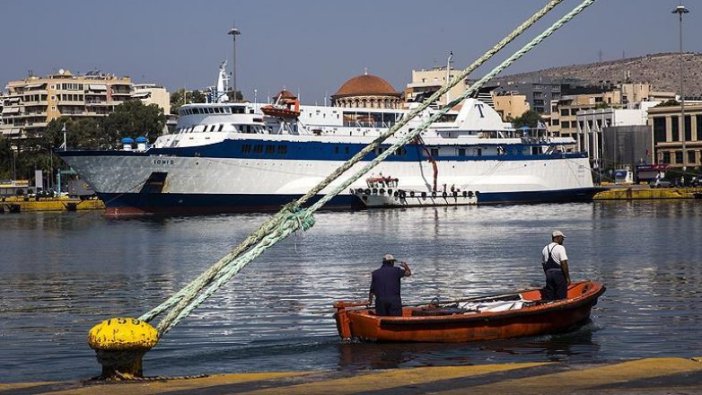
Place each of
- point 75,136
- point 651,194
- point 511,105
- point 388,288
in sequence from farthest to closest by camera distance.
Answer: point 511,105 → point 75,136 → point 651,194 → point 388,288

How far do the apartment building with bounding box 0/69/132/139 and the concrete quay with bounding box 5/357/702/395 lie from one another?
151560 mm

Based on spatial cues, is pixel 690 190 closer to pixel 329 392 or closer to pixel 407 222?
pixel 407 222

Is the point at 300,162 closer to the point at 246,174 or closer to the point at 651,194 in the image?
the point at 246,174

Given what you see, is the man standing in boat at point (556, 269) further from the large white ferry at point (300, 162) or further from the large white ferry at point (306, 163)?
the large white ferry at point (306, 163)

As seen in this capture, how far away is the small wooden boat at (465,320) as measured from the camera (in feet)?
58.8

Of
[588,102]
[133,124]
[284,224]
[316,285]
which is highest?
[588,102]

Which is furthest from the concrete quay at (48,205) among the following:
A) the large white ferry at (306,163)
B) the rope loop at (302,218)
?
the rope loop at (302,218)

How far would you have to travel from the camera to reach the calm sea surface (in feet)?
58.5

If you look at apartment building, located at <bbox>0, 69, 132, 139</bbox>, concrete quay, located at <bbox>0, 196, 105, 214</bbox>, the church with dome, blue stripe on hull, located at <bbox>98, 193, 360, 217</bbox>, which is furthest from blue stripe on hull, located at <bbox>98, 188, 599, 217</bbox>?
apartment building, located at <bbox>0, 69, 132, 139</bbox>

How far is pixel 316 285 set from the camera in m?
29.7

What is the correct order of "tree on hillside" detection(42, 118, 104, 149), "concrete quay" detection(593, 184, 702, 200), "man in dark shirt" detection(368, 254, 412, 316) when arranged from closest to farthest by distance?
"man in dark shirt" detection(368, 254, 412, 316)
"concrete quay" detection(593, 184, 702, 200)
"tree on hillside" detection(42, 118, 104, 149)

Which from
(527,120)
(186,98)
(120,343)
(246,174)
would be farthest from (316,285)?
(527,120)

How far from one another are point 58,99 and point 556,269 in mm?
150644

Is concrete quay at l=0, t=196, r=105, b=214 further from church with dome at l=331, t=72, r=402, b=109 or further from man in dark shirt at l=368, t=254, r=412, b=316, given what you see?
man in dark shirt at l=368, t=254, r=412, b=316
